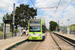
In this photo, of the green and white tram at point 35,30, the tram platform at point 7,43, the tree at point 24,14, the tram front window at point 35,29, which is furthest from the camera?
the tree at point 24,14

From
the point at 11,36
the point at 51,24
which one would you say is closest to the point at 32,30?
the point at 11,36

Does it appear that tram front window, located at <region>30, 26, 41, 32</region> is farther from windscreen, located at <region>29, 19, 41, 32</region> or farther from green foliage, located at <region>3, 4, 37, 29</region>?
green foliage, located at <region>3, 4, 37, 29</region>

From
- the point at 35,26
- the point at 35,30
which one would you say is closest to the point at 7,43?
the point at 35,30

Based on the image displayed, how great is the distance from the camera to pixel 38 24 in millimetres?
16047

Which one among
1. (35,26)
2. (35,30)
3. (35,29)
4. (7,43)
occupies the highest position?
(35,26)

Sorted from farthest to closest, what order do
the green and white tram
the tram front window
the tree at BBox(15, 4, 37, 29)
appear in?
Result: the tree at BBox(15, 4, 37, 29) < the tram front window < the green and white tram

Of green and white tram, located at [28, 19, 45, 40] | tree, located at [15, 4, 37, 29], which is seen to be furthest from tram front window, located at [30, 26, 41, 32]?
tree, located at [15, 4, 37, 29]

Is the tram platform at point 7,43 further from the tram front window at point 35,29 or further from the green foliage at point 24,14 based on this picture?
the green foliage at point 24,14

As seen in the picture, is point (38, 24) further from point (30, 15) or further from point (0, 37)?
point (30, 15)

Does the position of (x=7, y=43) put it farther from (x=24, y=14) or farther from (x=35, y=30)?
(x=24, y=14)

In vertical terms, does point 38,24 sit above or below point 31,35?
above

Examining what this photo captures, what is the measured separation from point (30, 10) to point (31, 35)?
40.2 meters

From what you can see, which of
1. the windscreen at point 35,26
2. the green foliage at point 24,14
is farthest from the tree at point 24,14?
the windscreen at point 35,26

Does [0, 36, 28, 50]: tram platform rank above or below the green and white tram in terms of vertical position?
below
